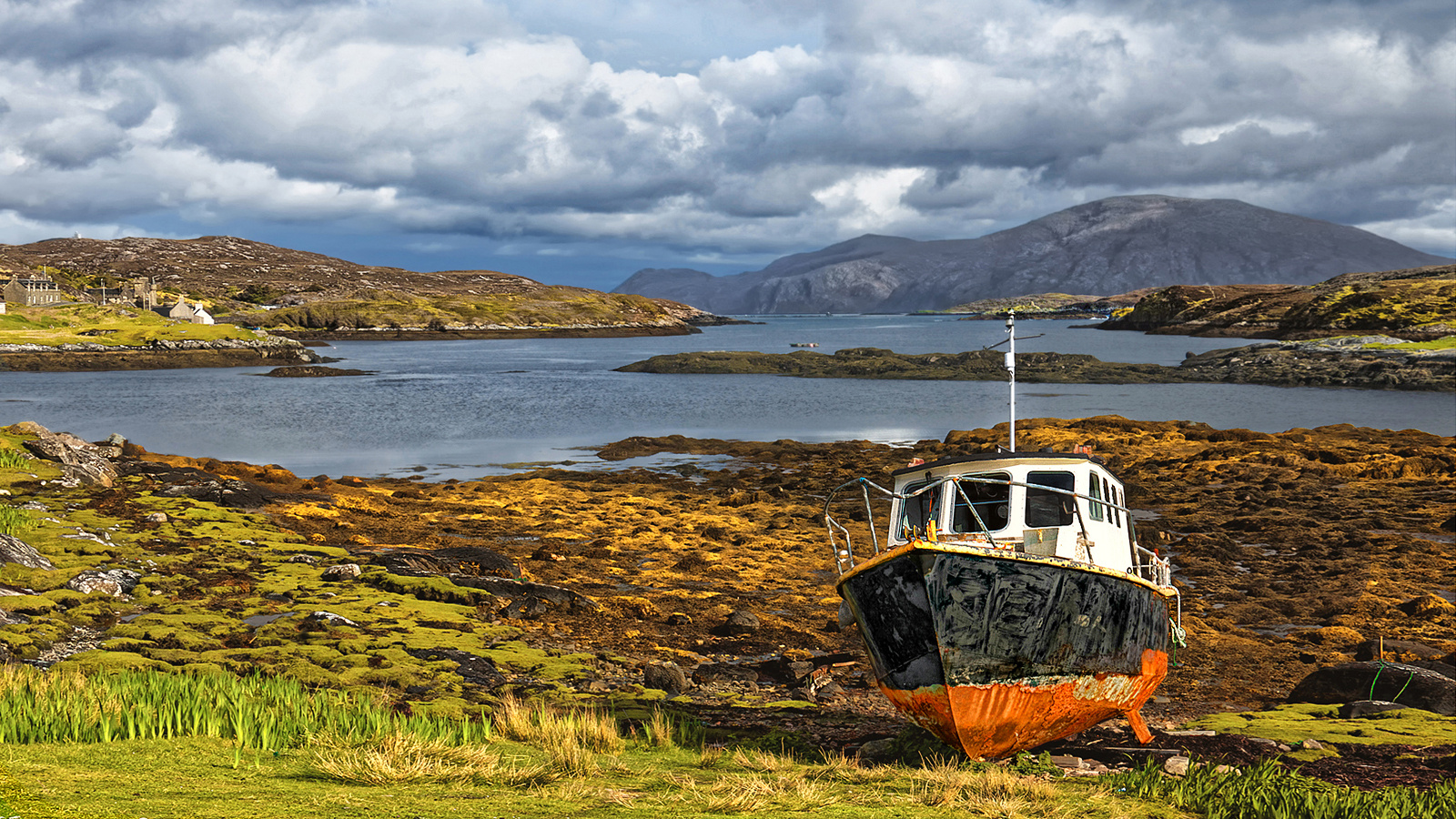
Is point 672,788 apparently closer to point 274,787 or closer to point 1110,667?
point 274,787

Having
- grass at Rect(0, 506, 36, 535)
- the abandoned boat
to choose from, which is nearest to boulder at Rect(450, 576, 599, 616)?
the abandoned boat

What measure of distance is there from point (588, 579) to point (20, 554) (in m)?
11.4

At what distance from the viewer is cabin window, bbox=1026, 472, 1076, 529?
1339 centimetres

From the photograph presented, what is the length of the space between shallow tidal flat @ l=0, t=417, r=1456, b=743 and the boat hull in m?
2.12

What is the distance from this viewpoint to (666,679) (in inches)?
579

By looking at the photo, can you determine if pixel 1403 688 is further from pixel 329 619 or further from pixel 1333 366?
pixel 1333 366

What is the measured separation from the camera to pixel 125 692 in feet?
32.9

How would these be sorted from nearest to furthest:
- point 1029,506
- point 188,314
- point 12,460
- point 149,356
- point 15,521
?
point 1029,506 < point 15,521 < point 12,460 < point 149,356 < point 188,314

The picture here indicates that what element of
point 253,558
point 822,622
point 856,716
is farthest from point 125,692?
point 822,622

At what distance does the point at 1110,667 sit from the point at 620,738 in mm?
6626

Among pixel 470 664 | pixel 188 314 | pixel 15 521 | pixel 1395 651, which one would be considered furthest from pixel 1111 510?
pixel 188 314

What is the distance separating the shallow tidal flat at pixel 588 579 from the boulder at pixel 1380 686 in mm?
867

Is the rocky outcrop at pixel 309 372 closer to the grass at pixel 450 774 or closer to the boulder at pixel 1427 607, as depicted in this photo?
the grass at pixel 450 774

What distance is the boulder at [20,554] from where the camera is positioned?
54.8 feet
